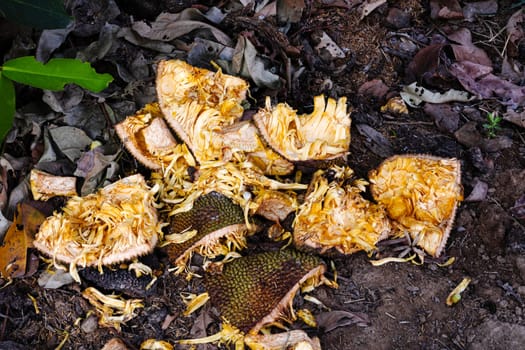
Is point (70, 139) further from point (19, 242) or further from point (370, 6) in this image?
point (370, 6)

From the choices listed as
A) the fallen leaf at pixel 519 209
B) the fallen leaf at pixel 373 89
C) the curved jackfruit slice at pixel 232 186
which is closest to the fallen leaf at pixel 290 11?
the fallen leaf at pixel 373 89

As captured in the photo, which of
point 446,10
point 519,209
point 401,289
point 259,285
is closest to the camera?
point 259,285

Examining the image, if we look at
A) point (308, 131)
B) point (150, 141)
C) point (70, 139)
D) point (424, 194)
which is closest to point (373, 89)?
point (308, 131)

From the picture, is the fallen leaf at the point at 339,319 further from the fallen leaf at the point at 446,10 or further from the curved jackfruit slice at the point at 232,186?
the fallen leaf at the point at 446,10

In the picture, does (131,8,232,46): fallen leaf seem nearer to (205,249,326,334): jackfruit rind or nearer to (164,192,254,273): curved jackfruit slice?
(164,192,254,273): curved jackfruit slice

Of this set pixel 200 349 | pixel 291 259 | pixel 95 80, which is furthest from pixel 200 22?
pixel 200 349
